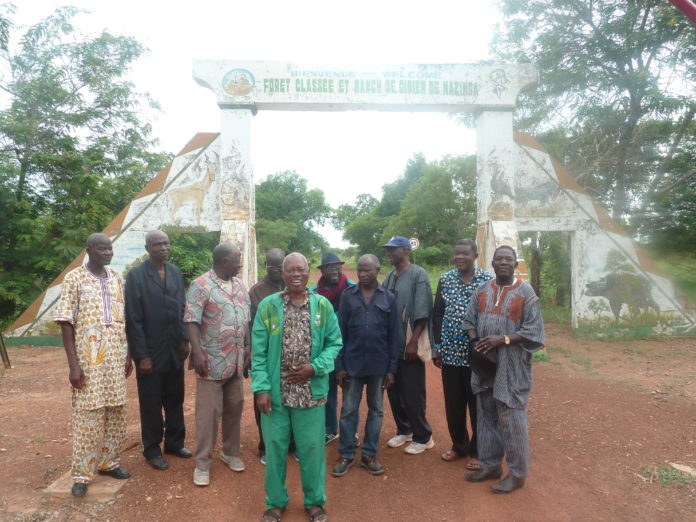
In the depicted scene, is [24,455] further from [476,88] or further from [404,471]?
[476,88]

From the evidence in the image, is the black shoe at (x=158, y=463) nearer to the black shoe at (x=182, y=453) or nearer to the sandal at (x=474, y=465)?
the black shoe at (x=182, y=453)

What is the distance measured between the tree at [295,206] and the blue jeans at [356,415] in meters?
30.2

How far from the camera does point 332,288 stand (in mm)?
4277

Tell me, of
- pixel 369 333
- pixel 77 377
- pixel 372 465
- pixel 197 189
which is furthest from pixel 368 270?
pixel 197 189

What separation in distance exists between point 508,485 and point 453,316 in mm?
1297

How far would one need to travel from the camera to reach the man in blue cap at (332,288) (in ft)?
13.5

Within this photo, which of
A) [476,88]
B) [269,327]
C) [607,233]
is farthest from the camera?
[607,233]

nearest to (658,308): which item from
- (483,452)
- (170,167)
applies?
(483,452)

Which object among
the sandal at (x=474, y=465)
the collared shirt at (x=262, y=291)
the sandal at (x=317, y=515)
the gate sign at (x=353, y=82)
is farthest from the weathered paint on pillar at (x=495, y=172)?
the sandal at (x=317, y=515)

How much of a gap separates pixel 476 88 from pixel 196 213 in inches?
231

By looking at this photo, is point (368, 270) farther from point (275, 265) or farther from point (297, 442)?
point (297, 442)

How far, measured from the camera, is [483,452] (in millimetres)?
3578

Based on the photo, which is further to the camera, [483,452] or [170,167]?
[170,167]

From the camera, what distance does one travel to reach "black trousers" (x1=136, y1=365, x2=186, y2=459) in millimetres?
3756
